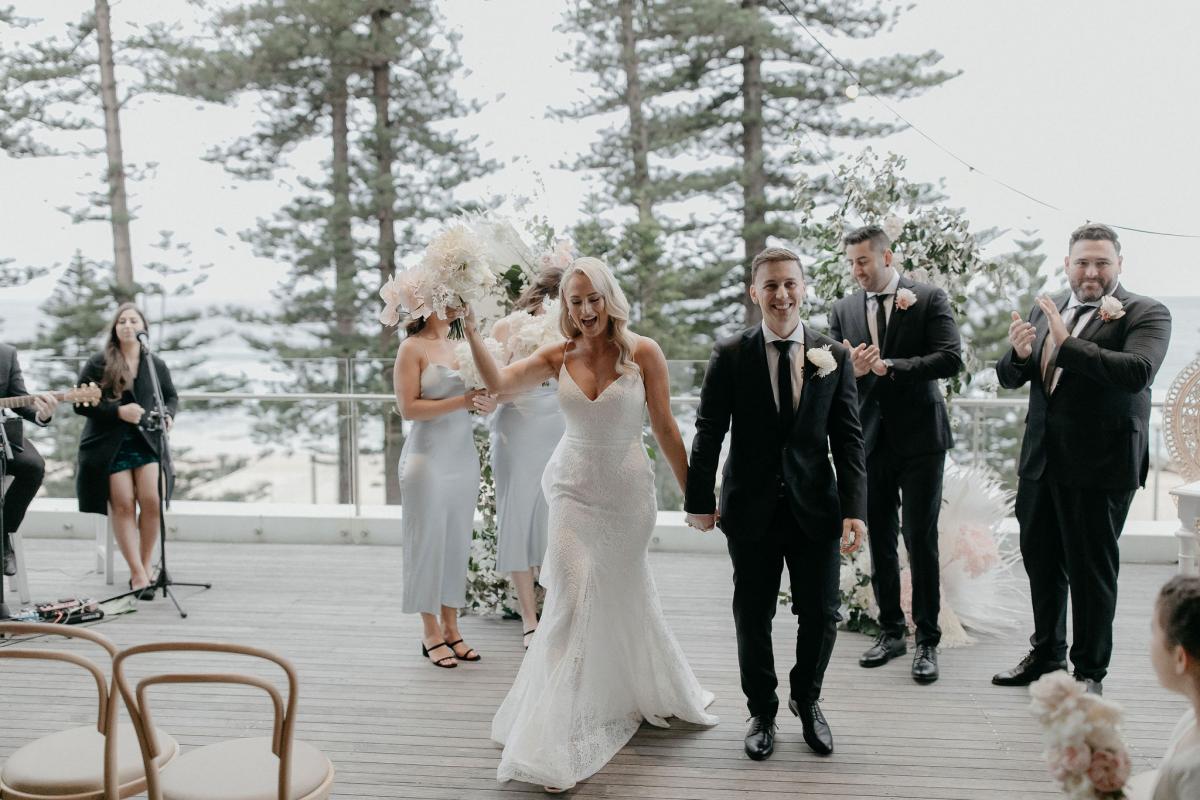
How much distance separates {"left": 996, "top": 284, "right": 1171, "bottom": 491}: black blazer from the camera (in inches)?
155

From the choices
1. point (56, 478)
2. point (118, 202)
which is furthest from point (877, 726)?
point (118, 202)

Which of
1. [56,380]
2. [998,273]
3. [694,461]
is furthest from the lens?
[56,380]

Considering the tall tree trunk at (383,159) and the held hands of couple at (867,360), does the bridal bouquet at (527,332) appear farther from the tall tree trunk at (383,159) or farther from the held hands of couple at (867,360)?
the tall tree trunk at (383,159)

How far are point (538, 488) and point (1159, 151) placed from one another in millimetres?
11242

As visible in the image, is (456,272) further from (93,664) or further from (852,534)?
(93,664)

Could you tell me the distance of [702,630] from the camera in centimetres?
545

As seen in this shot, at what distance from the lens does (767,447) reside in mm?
3660

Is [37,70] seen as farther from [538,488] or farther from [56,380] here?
[538,488]

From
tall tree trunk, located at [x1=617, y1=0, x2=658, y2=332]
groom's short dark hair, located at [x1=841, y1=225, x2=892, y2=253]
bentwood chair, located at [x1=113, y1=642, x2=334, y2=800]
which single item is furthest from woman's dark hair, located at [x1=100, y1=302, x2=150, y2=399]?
tall tree trunk, located at [x1=617, y1=0, x2=658, y2=332]

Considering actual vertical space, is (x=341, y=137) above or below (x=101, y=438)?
above

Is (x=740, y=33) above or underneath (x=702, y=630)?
above

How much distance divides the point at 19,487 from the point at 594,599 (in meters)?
3.97

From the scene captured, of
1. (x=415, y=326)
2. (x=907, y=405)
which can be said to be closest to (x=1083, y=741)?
(x=907, y=405)

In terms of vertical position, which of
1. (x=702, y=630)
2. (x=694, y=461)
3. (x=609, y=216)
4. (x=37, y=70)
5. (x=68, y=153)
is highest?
(x=37, y=70)
